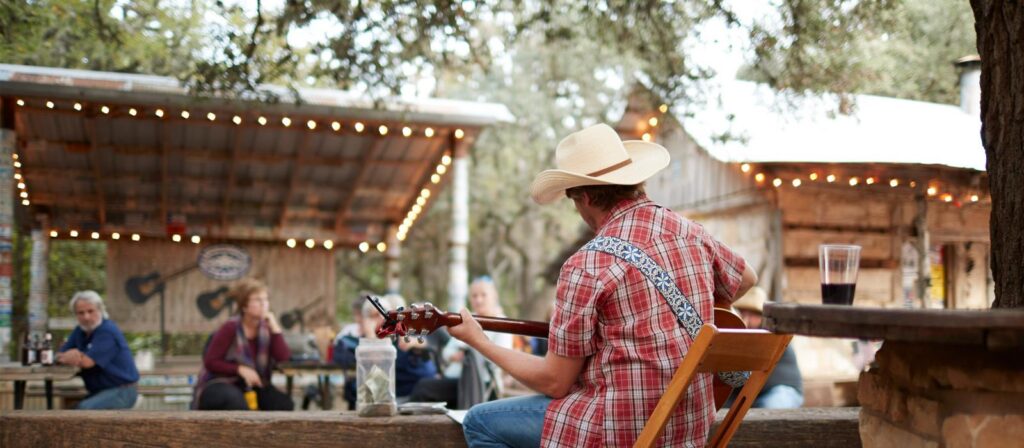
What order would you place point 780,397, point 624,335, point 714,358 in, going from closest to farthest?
1. point 714,358
2. point 624,335
3. point 780,397

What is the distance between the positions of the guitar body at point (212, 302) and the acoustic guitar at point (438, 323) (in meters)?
10.6

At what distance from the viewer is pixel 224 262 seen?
1316cm

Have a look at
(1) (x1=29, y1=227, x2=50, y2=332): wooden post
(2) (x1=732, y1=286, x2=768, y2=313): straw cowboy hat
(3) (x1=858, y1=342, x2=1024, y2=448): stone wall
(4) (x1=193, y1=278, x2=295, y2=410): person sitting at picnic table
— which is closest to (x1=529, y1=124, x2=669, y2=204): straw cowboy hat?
(3) (x1=858, y1=342, x2=1024, y2=448): stone wall

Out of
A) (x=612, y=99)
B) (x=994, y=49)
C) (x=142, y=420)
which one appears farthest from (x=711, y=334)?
(x=612, y=99)

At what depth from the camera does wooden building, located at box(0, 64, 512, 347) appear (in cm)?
941

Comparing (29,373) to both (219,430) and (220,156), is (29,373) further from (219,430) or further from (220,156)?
(220,156)

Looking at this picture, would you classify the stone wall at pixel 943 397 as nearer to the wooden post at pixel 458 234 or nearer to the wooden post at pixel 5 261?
the wooden post at pixel 458 234

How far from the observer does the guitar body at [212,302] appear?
511 inches

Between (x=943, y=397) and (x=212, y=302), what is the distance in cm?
1196

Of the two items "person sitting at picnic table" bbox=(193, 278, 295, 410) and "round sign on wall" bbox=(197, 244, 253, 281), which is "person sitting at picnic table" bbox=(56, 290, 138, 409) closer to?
"person sitting at picnic table" bbox=(193, 278, 295, 410)

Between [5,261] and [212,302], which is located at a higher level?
[5,261]

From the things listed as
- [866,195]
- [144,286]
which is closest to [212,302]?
[144,286]

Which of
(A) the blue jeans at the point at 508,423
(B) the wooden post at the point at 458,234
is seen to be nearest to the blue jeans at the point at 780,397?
(A) the blue jeans at the point at 508,423

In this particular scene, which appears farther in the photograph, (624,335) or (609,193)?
(609,193)
